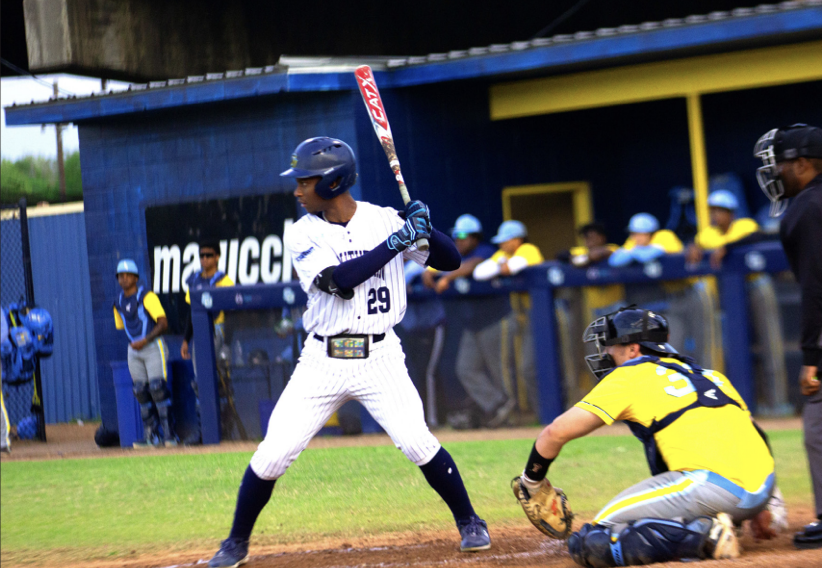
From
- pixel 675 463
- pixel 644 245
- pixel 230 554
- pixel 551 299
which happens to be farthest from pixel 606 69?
pixel 230 554

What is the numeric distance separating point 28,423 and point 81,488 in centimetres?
54

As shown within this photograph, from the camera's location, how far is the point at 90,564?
4.40m

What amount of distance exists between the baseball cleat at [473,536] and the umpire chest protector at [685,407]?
2.71ft

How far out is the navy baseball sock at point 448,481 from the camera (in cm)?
393

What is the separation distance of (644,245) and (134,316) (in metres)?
4.00

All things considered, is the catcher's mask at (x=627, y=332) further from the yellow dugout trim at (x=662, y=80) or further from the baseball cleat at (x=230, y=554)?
the yellow dugout trim at (x=662, y=80)

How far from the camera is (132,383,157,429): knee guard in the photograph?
540 cm

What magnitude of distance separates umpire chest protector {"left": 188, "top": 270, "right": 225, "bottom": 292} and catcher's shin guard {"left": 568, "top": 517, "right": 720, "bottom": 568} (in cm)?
457

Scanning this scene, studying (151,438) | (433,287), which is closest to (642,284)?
(433,287)

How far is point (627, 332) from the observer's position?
12.0ft

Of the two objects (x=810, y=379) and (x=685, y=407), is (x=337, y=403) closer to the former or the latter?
(x=685, y=407)

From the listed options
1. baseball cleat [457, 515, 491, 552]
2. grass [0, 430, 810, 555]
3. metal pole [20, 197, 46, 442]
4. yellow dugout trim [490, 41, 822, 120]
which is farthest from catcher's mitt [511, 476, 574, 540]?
yellow dugout trim [490, 41, 822, 120]

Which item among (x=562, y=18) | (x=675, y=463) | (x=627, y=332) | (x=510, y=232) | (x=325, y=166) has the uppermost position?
(x=562, y=18)

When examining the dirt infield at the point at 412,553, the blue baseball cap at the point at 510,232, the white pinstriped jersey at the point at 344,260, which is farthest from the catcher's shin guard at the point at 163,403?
the blue baseball cap at the point at 510,232
